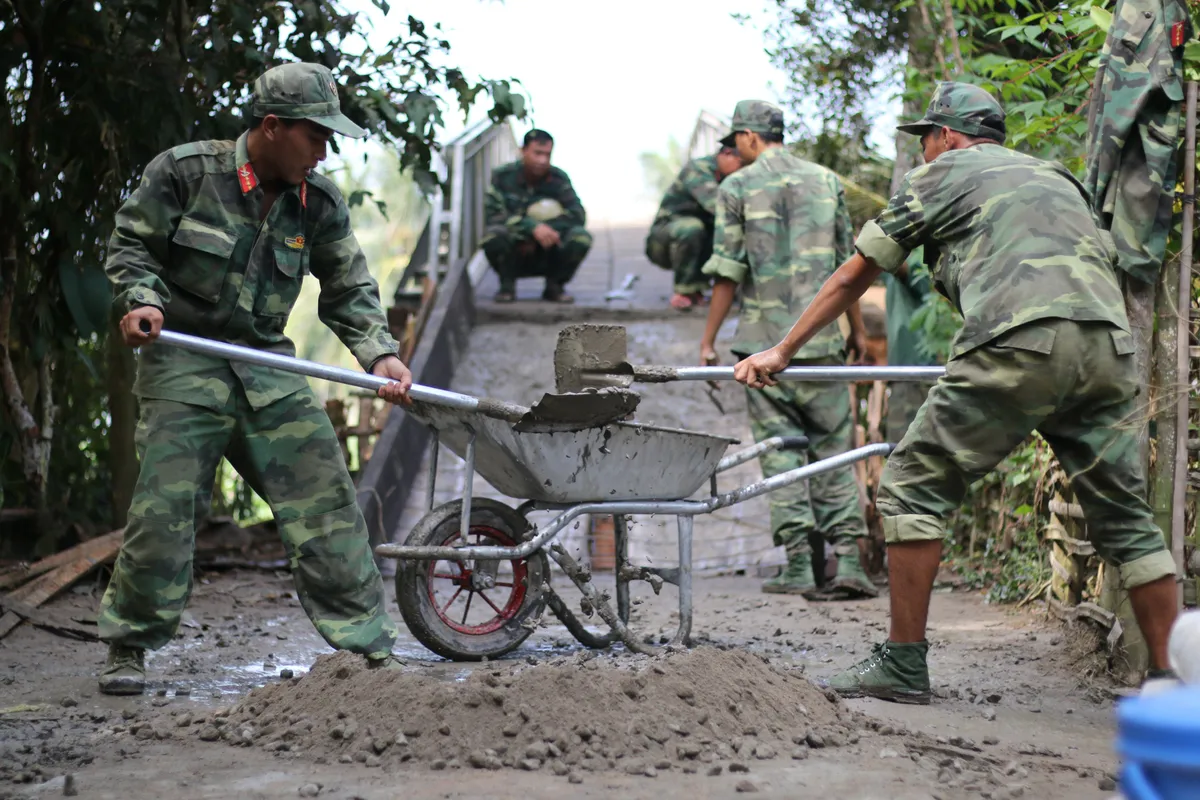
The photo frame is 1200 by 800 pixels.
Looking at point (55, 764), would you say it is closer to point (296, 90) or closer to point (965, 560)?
point (296, 90)

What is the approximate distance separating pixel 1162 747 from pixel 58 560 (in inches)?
203

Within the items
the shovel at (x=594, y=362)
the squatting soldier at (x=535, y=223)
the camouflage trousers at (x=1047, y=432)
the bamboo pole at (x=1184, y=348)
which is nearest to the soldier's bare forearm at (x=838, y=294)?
the camouflage trousers at (x=1047, y=432)

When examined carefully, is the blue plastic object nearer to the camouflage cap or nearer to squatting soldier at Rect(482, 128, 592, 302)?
the camouflage cap

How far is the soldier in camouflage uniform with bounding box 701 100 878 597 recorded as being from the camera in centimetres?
620

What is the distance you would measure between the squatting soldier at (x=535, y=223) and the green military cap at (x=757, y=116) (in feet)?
10.9

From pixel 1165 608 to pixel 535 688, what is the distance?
1683 mm

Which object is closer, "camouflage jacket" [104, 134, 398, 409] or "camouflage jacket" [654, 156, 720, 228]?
"camouflage jacket" [104, 134, 398, 409]

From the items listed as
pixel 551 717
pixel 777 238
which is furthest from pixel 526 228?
pixel 551 717

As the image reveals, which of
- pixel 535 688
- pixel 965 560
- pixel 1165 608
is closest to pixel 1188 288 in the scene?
pixel 1165 608

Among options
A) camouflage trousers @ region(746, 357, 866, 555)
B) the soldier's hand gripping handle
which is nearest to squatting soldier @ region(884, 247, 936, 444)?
camouflage trousers @ region(746, 357, 866, 555)

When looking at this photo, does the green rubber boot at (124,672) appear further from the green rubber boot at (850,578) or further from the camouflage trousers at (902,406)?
the camouflage trousers at (902,406)

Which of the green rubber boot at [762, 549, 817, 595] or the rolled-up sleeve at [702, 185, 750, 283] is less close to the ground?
the rolled-up sleeve at [702, 185, 750, 283]

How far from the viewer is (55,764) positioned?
3.11m

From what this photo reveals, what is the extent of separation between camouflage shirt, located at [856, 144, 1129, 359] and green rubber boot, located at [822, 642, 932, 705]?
2.85 ft
